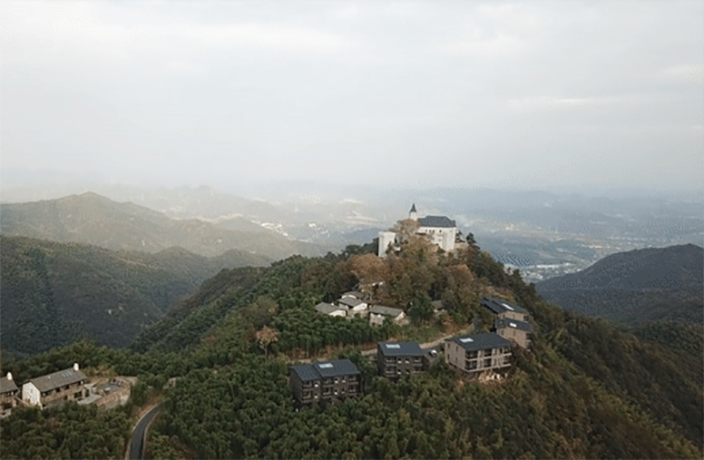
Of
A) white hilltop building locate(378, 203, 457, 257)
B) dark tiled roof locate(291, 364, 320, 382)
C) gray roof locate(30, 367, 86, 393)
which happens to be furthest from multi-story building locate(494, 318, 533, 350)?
gray roof locate(30, 367, 86, 393)

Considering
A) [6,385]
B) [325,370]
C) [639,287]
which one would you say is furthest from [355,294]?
[639,287]

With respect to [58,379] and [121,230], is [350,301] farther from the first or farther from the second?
[121,230]

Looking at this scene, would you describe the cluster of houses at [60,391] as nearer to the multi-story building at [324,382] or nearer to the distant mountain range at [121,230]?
the multi-story building at [324,382]

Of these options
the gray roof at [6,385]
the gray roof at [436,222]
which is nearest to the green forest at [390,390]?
the gray roof at [6,385]

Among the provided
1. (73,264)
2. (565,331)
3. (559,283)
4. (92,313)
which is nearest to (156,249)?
(73,264)

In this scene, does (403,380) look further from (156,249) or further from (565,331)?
(156,249)

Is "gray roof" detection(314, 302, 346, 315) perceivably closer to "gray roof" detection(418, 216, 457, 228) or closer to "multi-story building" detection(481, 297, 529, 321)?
"multi-story building" detection(481, 297, 529, 321)

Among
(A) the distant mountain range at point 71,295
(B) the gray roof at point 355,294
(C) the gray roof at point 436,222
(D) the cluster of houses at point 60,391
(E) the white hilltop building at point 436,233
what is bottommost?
(A) the distant mountain range at point 71,295
